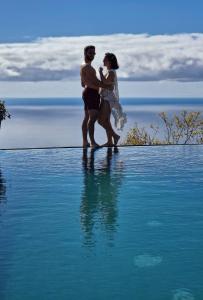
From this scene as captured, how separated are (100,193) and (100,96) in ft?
12.0

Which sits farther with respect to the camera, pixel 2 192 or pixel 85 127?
pixel 85 127

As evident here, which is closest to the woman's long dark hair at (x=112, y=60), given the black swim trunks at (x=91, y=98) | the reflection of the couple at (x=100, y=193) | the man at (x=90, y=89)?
the man at (x=90, y=89)

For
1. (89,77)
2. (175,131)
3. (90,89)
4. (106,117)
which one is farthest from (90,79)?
(175,131)

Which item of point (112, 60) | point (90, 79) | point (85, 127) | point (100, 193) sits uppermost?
point (112, 60)

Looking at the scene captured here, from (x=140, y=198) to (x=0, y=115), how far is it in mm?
5146

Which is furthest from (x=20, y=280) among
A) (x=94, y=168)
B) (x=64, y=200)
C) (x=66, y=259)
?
(x=94, y=168)

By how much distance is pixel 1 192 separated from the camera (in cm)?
648

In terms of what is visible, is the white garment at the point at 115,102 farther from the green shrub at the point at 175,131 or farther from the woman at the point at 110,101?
the green shrub at the point at 175,131

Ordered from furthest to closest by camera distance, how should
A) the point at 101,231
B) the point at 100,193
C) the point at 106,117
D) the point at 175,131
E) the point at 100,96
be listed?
the point at 175,131 → the point at 106,117 → the point at 100,96 → the point at 100,193 → the point at 101,231

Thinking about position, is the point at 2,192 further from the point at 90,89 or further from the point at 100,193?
the point at 90,89

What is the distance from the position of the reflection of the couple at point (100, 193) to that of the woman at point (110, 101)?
2.47ft

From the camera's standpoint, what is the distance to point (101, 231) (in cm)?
485

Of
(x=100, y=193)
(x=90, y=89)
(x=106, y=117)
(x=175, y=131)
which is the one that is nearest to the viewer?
(x=100, y=193)

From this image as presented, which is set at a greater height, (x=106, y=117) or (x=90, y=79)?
(x=90, y=79)
